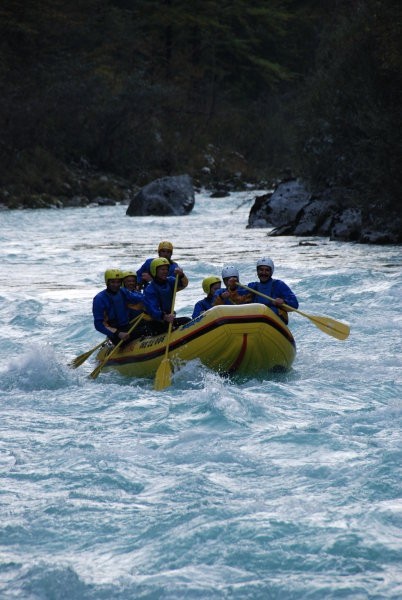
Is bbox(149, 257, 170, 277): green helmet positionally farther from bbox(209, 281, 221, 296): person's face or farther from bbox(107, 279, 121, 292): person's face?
bbox(209, 281, 221, 296): person's face

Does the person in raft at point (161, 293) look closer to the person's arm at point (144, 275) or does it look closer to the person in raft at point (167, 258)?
the person in raft at point (167, 258)

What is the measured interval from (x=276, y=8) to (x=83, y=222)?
26984 millimetres

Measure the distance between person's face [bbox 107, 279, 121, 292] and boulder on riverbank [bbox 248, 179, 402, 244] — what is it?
10.9m

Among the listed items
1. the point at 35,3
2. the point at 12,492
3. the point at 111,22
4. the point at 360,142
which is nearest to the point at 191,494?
the point at 12,492

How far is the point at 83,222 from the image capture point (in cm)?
2555

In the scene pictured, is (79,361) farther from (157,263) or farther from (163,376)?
(163,376)

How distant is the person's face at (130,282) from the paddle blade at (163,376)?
4.90 feet

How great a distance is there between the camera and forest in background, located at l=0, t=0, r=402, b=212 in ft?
66.1

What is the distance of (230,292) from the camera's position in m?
9.24

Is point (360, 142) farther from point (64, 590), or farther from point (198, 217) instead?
point (64, 590)

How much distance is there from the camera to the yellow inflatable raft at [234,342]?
325 inches

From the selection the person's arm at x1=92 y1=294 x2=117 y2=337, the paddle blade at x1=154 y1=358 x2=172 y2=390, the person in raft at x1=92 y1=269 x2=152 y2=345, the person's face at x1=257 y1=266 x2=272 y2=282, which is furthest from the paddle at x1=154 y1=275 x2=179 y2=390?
the person's face at x1=257 y1=266 x2=272 y2=282

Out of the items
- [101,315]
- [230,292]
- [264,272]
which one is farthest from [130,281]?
[264,272]

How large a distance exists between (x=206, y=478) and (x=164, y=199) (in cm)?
2272
